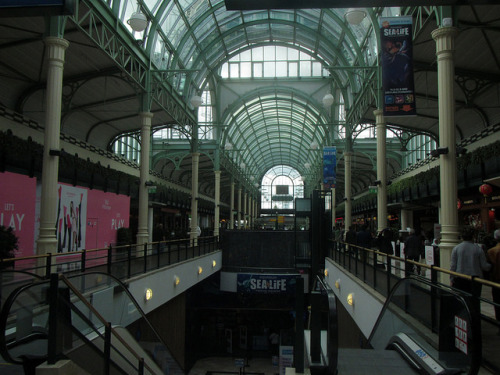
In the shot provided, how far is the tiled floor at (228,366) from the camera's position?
24250mm

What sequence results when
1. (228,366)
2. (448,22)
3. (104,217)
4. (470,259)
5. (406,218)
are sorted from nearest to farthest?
1. (470,259)
2. (448,22)
3. (104,217)
4. (228,366)
5. (406,218)

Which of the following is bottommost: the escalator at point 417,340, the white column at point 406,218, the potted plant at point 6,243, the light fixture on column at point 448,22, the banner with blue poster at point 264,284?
the banner with blue poster at point 264,284

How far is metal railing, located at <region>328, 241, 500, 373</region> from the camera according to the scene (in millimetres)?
3918

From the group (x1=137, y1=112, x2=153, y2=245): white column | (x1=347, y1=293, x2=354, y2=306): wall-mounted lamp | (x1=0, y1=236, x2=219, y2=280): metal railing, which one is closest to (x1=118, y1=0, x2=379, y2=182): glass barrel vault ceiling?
(x1=137, y1=112, x2=153, y2=245): white column

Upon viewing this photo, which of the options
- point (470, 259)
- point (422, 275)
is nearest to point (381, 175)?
point (422, 275)

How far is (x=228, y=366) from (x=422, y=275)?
20.2 metres

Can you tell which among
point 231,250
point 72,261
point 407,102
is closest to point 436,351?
point 72,261

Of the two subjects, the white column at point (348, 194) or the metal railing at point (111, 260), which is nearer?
the metal railing at point (111, 260)

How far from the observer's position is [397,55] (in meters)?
13.4

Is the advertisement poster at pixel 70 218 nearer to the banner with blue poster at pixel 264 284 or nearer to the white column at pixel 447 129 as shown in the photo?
the banner with blue poster at pixel 264 284

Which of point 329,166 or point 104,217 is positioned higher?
point 329,166

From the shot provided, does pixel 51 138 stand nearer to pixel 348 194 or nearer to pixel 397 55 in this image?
pixel 397 55

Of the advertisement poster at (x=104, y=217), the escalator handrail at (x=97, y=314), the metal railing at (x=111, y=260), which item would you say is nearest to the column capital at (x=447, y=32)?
the metal railing at (x=111, y=260)

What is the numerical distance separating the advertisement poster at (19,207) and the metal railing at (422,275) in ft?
36.3
